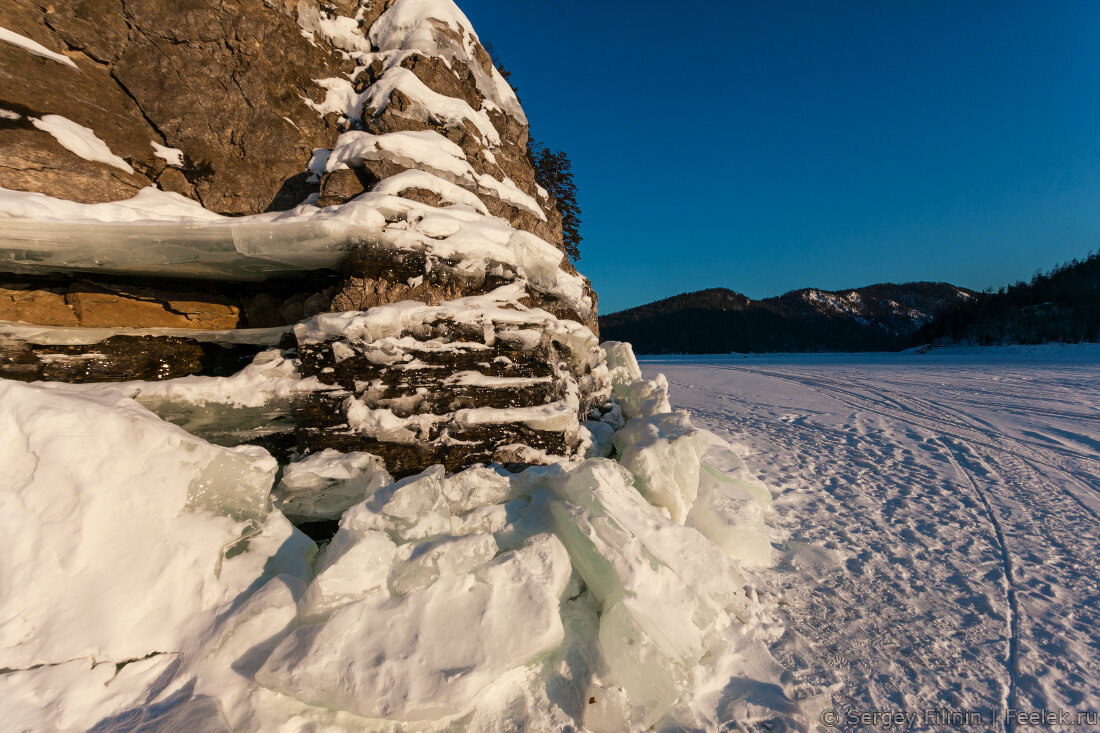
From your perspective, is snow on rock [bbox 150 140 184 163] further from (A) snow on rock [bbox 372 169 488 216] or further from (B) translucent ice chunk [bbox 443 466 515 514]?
(B) translucent ice chunk [bbox 443 466 515 514]

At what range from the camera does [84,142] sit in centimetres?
470

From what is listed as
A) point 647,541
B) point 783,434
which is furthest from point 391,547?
point 783,434

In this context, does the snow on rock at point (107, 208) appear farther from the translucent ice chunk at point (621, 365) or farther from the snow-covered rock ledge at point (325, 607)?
the translucent ice chunk at point (621, 365)

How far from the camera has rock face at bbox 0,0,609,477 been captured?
4.42 metres

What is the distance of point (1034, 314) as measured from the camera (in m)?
60.9

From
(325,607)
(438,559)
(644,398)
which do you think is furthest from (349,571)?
(644,398)

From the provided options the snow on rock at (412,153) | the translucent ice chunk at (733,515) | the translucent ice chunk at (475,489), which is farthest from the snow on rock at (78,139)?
the translucent ice chunk at (733,515)

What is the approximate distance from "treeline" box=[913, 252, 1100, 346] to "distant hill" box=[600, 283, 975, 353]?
13.1 meters

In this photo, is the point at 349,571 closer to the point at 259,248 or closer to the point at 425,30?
the point at 259,248

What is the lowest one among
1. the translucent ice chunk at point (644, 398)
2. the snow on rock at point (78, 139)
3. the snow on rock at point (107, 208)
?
the translucent ice chunk at point (644, 398)

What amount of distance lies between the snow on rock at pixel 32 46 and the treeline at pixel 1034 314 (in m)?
80.4

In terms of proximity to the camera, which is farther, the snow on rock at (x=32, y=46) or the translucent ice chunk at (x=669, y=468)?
the translucent ice chunk at (x=669, y=468)

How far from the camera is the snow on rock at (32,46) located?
14.7 ft

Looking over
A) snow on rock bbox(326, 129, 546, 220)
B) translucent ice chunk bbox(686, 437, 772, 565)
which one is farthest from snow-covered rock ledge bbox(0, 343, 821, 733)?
snow on rock bbox(326, 129, 546, 220)
